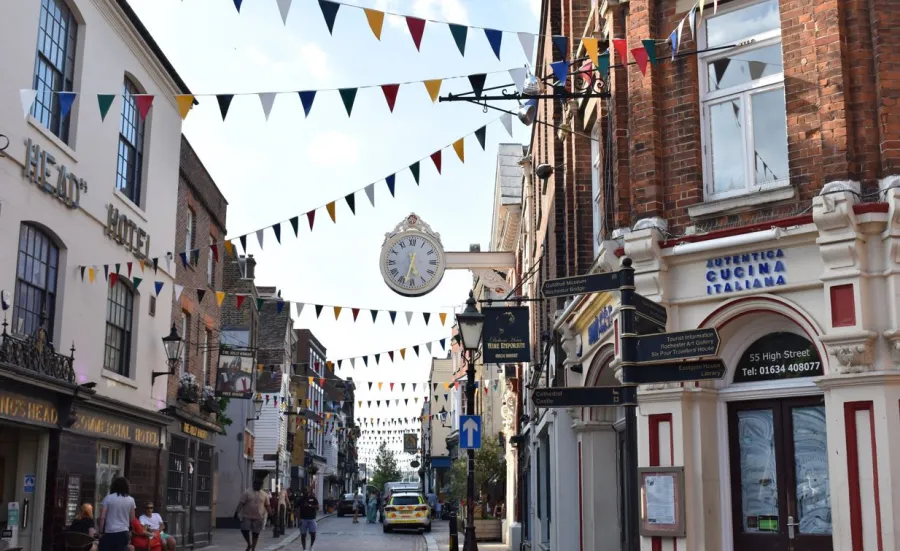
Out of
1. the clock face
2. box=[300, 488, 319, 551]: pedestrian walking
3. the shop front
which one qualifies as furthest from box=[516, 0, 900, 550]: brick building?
the shop front

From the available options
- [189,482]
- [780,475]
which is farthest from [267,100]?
[189,482]

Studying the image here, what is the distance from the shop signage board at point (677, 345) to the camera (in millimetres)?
7915

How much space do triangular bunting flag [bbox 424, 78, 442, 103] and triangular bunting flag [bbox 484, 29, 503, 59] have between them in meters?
1.09

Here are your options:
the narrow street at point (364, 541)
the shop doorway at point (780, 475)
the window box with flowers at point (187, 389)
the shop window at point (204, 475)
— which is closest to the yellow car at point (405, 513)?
the narrow street at point (364, 541)

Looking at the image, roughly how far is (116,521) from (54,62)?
7850 mm

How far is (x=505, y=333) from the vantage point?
18500 millimetres

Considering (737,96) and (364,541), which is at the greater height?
(737,96)

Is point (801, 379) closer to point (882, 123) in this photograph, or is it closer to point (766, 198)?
point (766, 198)

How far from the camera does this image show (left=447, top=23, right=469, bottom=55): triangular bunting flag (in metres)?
11.5

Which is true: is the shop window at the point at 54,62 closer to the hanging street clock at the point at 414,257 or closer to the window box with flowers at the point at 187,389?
the hanging street clock at the point at 414,257

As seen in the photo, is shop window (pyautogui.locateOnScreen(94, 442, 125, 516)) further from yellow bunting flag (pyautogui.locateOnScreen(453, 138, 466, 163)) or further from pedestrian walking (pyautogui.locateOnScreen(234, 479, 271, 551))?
yellow bunting flag (pyautogui.locateOnScreen(453, 138, 466, 163))

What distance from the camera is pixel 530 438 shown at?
81.8 feet

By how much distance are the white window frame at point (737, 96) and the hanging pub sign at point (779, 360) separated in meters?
A: 1.69

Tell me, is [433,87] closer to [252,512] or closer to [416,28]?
[416,28]
